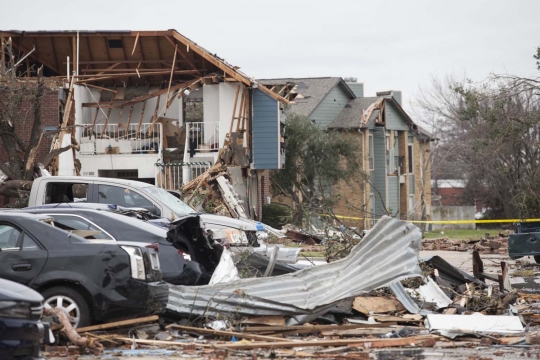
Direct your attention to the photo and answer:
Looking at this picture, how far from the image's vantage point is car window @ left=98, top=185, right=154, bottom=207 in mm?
18109

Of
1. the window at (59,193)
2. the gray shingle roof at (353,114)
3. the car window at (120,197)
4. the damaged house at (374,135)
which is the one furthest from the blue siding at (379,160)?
the car window at (120,197)

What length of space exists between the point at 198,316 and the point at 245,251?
187cm

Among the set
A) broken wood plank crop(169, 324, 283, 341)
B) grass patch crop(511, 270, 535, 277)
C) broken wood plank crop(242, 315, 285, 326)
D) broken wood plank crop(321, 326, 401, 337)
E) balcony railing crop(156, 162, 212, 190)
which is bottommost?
grass patch crop(511, 270, 535, 277)

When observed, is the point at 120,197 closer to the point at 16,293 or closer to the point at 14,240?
the point at 14,240

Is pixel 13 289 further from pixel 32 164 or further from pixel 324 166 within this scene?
pixel 324 166

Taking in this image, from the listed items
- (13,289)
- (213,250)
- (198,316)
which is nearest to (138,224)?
(213,250)

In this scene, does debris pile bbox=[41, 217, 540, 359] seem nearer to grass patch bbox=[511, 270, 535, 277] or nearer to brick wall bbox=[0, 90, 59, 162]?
grass patch bbox=[511, 270, 535, 277]

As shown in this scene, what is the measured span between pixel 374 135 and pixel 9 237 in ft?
141

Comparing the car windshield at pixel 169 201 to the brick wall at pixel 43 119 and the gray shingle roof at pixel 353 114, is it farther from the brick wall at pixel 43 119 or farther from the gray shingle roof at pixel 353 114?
the gray shingle roof at pixel 353 114

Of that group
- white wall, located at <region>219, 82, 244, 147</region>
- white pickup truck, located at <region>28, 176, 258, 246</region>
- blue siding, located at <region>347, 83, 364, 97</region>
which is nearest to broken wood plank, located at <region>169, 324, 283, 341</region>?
white pickup truck, located at <region>28, 176, 258, 246</region>

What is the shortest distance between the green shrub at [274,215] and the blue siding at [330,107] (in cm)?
1012

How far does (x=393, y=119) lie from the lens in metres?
53.7

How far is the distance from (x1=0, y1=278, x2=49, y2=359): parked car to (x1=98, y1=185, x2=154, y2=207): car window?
32.9 ft

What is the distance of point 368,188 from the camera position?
50.0 m
